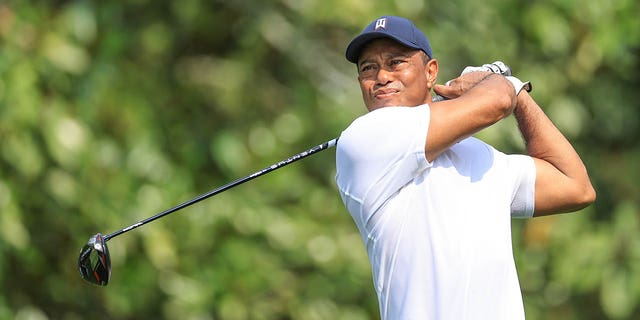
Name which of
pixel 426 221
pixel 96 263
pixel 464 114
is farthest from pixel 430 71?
pixel 96 263

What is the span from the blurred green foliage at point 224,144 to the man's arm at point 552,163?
276 centimetres

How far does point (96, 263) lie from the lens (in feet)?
11.4

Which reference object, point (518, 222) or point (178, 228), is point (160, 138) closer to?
point (178, 228)

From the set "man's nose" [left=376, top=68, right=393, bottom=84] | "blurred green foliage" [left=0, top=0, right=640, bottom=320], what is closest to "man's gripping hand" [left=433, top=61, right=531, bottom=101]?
"man's nose" [left=376, top=68, right=393, bottom=84]

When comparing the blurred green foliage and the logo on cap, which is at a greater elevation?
the blurred green foliage

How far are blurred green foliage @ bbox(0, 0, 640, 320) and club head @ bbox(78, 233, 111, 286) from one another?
236cm

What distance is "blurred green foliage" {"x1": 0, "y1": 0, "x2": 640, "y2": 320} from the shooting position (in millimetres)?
5926

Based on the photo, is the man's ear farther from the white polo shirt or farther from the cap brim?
the white polo shirt

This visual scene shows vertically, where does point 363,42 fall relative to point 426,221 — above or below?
above

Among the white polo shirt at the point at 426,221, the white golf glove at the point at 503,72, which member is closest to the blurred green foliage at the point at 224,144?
the white golf glove at the point at 503,72

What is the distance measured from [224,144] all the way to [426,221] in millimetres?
3354

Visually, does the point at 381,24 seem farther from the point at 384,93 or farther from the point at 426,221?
the point at 426,221

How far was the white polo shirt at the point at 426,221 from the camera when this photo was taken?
9.32 ft

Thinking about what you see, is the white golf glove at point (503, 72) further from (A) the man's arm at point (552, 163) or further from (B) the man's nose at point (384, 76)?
(B) the man's nose at point (384, 76)
